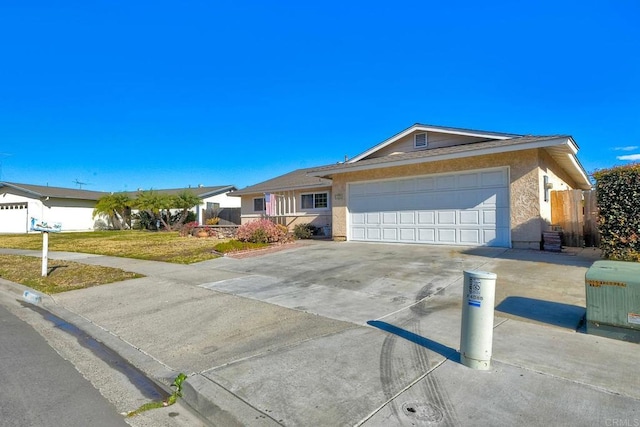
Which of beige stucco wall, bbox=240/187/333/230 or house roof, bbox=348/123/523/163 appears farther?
beige stucco wall, bbox=240/187/333/230

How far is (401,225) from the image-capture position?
13.4 m

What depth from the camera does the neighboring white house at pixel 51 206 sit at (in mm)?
30047

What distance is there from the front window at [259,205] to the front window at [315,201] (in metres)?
3.66

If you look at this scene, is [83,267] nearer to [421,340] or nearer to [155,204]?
[421,340]

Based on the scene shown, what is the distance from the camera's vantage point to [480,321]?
11.8 feet

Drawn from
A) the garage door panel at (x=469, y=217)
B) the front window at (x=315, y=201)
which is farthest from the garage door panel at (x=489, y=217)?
the front window at (x=315, y=201)

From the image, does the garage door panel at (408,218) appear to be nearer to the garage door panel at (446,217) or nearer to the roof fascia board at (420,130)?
the garage door panel at (446,217)

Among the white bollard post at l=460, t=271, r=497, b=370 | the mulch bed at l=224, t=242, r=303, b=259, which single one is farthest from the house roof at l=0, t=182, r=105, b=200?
the white bollard post at l=460, t=271, r=497, b=370

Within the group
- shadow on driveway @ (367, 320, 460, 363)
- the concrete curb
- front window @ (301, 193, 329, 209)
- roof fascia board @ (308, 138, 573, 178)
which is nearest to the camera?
the concrete curb

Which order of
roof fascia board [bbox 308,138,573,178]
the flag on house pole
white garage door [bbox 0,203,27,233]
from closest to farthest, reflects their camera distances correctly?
roof fascia board [bbox 308,138,573,178] → the flag on house pole → white garage door [bbox 0,203,27,233]

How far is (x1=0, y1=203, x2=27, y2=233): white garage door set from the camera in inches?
1211

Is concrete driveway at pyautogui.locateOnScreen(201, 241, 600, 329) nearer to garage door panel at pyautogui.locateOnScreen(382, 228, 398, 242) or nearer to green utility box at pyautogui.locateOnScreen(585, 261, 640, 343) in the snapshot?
green utility box at pyautogui.locateOnScreen(585, 261, 640, 343)

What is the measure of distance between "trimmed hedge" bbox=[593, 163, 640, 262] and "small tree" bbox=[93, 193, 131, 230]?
32431 millimetres

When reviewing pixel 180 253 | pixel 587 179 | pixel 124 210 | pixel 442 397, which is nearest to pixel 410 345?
pixel 442 397
